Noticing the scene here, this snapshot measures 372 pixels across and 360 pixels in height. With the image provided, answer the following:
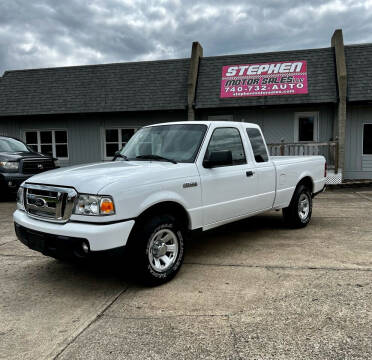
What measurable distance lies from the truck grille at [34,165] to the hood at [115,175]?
6660 millimetres

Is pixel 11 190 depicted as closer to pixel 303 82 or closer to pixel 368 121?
pixel 303 82

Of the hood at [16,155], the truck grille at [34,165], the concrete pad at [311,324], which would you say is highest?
the hood at [16,155]

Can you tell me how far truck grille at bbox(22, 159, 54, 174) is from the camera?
9.96 m

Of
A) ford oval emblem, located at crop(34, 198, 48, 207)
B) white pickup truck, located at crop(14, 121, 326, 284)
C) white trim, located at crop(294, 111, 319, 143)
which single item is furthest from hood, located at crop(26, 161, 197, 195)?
white trim, located at crop(294, 111, 319, 143)

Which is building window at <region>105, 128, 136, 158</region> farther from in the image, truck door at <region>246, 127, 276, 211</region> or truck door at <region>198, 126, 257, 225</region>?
truck door at <region>198, 126, 257, 225</region>

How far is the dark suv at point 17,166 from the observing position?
970cm

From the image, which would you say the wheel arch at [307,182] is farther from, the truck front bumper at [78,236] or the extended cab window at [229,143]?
the truck front bumper at [78,236]

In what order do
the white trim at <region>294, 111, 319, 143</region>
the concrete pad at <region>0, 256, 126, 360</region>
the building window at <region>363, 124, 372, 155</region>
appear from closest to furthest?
1. the concrete pad at <region>0, 256, 126, 360</region>
2. the building window at <region>363, 124, 372, 155</region>
3. the white trim at <region>294, 111, 319, 143</region>

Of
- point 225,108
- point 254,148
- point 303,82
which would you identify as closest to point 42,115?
point 225,108

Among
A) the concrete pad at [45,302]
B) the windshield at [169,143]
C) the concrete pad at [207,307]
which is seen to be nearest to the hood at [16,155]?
the concrete pad at [207,307]

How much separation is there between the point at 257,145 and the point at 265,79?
9256mm

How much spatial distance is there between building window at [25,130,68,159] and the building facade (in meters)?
0.05

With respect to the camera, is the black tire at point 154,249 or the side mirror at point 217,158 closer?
the black tire at point 154,249

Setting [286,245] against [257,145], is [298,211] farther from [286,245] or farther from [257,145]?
[257,145]
